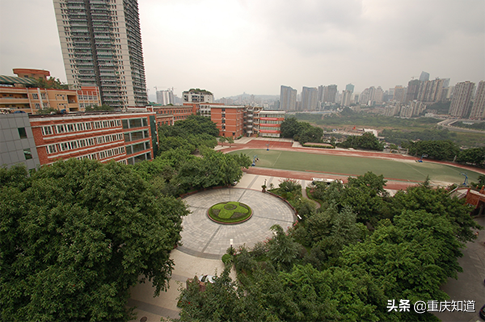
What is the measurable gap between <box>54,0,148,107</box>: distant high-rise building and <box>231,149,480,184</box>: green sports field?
48796 mm

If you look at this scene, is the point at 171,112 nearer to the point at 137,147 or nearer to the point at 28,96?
the point at 28,96

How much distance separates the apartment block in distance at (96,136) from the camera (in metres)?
20.1

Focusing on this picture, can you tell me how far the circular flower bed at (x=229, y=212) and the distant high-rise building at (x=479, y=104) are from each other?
401 ft

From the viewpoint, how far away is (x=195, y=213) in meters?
21.5

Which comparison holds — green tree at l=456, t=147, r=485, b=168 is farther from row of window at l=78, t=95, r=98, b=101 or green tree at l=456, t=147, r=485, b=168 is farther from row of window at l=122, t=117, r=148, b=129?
row of window at l=78, t=95, r=98, b=101

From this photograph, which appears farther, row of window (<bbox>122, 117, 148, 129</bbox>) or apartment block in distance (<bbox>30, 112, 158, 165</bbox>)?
row of window (<bbox>122, 117, 148, 129</bbox>)

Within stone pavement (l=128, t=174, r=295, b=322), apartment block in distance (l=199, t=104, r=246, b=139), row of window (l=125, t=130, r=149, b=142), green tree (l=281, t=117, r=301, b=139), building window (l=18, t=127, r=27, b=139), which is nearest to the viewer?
stone pavement (l=128, t=174, r=295, b=322)

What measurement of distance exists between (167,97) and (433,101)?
205917 mm

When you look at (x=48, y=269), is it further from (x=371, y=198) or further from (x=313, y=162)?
(x=313, y=162)

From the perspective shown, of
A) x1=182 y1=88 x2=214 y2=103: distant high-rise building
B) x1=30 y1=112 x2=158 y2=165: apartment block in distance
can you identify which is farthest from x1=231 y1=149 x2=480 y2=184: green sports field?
x1=182 y1=88 x2=214 y2=103: distant high-rise building

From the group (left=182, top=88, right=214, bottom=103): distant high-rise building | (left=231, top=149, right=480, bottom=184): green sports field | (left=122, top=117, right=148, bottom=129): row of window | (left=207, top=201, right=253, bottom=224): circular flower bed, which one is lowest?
(left=231, top=149, right=480, bottom=184): green sports field

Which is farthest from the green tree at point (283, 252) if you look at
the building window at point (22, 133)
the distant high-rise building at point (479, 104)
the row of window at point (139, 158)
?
the distant high-rise building at point (479, 104)

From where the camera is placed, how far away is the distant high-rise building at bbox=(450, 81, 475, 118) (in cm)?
9729

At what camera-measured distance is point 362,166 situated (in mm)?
41062
